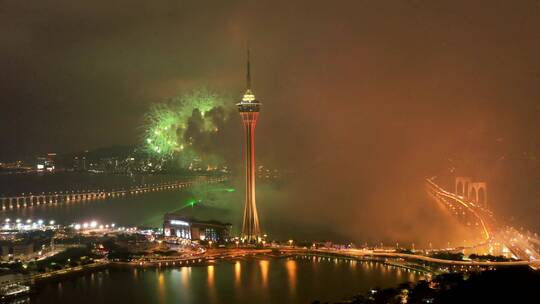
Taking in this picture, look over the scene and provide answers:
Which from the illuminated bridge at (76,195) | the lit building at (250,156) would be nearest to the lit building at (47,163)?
the illuminated bridge at (76,195)

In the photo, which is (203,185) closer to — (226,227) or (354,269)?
(226,227)

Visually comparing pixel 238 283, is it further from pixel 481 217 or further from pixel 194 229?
pixel 481 217

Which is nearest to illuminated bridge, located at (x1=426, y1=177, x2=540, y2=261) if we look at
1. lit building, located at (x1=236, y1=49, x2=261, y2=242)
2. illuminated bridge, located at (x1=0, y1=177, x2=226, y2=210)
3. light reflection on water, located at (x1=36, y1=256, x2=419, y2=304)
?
light reflection on water, located at (x1=36, y1=256, x2=419, y2=304)

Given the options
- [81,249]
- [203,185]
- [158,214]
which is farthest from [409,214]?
[203,185]

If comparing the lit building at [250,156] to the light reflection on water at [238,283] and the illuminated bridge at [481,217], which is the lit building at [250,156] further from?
the illuminated bridge at [481,217]

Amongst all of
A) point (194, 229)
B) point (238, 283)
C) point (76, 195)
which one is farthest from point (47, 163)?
point (238, 283)

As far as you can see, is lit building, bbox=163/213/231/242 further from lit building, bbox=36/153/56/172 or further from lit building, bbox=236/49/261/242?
lit building, bbox=36/153/56/172
